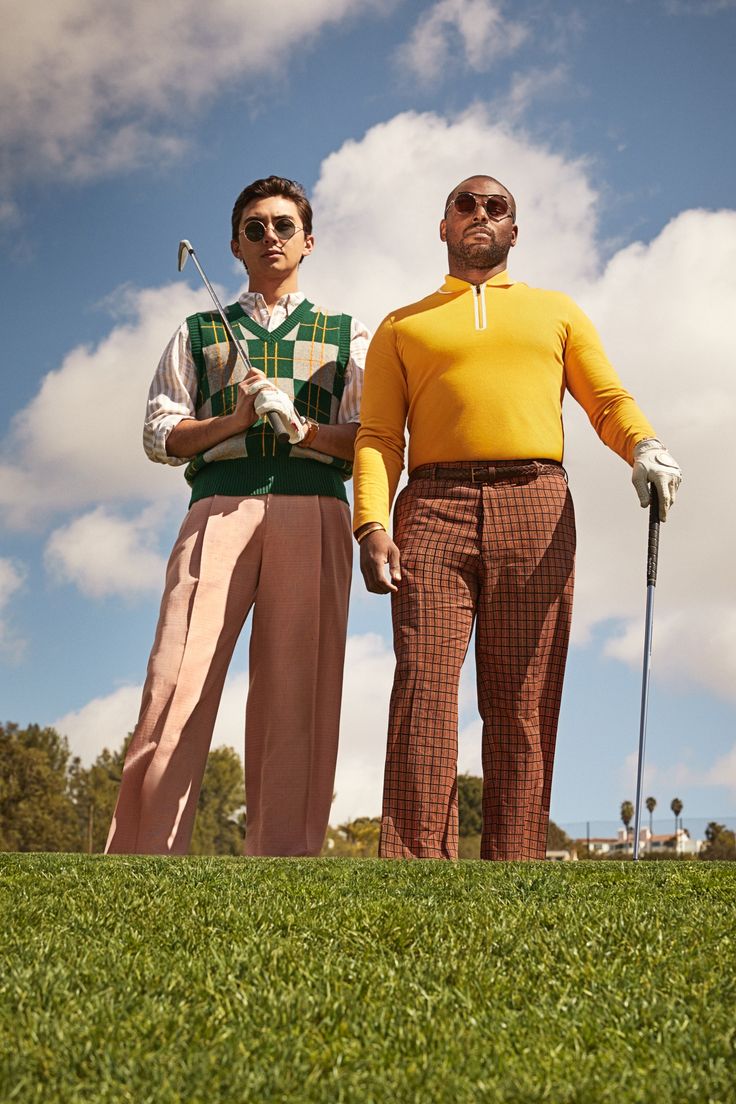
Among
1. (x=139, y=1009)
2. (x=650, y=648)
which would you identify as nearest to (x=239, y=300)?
(x=650, y=648)

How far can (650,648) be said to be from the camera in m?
4.54

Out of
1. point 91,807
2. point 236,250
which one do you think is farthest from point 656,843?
point 236,250

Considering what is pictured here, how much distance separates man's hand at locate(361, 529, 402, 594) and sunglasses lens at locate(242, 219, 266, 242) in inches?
70.7

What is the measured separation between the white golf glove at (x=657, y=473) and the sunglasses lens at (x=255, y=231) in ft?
6.78

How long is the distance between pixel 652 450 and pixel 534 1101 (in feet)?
10.5

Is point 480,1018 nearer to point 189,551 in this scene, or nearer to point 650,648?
point 650,648

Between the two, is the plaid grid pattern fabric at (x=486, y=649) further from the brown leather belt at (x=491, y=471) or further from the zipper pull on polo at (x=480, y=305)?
the zipper pull on polo at (x=480, y=305)

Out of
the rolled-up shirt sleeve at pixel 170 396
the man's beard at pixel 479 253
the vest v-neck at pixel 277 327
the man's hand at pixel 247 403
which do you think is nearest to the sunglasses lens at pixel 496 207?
the man's beard at pixel 479 253

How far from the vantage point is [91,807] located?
5156cm

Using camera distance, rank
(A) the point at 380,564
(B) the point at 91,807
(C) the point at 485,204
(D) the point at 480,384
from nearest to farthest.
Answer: (A) the point at 380,564 → (D) the point at 480,384 → (C) the point at 485,204 → (B) the point at 91,807

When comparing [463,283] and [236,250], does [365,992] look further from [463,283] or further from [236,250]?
[236,250]

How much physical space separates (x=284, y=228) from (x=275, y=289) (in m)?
0.28

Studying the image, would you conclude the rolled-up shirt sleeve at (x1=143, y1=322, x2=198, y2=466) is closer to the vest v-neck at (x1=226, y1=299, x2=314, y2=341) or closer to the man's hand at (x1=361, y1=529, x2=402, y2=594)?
the vest v-neck at (x1=226, y1=299, x2=314, y2=341)

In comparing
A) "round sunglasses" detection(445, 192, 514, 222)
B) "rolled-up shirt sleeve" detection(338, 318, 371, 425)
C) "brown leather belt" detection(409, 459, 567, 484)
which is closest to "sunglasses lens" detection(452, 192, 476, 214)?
"round sunglasses" detection(445, 192, 514, 222)
